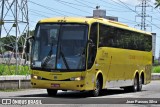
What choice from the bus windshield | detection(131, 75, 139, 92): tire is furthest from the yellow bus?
detection(131, 75, 139, 92): tire

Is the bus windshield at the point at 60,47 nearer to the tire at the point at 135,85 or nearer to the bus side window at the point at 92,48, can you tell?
the bus side window at the point at 92,48

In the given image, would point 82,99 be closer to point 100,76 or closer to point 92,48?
point 92,48

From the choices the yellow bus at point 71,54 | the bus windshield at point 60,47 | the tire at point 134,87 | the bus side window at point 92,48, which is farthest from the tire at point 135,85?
the bus windshield at point 60,47

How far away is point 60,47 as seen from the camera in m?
21.0

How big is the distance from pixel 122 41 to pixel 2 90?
21.7 ft

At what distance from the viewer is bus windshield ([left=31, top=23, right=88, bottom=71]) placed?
68.2 feet

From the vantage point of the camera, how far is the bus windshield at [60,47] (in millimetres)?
20797

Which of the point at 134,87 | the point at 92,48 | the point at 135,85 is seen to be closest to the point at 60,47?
the point at 92,48

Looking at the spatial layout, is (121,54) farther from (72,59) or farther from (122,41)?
(72,59)

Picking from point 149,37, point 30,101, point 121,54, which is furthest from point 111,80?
point 30,101

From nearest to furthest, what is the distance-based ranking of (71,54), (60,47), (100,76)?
(71,54), (60,47), (100,76)

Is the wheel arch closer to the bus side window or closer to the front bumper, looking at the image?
the bus side window

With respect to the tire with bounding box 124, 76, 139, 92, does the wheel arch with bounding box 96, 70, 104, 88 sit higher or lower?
higher

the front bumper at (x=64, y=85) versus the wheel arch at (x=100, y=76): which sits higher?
the wheel arch at (x=100, y=76)
